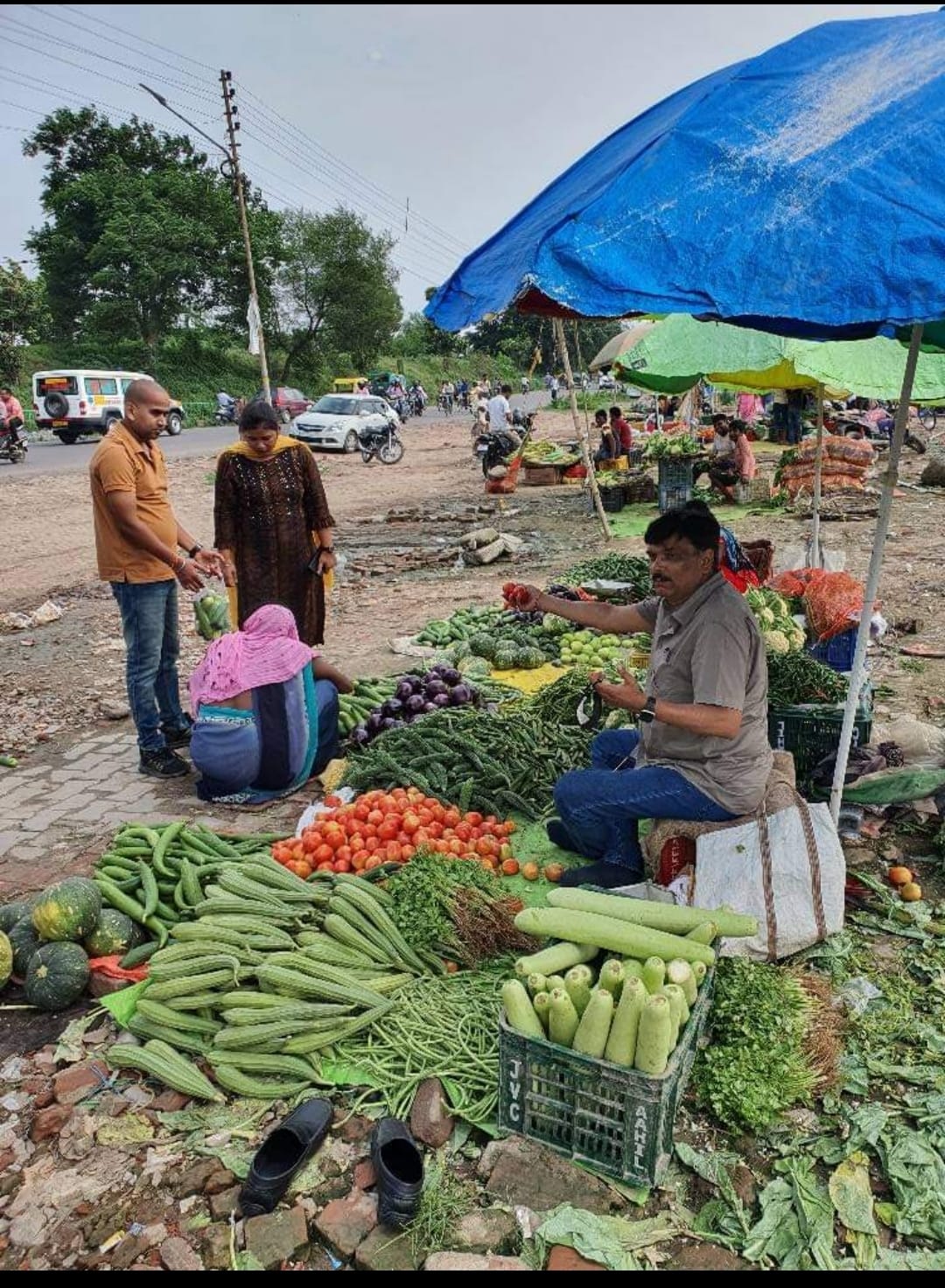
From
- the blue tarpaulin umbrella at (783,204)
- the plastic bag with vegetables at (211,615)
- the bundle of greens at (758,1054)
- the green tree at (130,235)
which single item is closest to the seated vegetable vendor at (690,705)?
the bundle of greens at (758,1054)

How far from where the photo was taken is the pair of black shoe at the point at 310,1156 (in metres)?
2.46

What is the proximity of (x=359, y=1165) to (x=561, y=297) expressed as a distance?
2631 mm

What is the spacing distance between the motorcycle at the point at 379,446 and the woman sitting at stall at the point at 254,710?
21.1 m

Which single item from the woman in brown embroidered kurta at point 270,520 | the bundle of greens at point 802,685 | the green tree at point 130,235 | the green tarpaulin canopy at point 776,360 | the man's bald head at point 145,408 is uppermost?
the green tree at point 130,235

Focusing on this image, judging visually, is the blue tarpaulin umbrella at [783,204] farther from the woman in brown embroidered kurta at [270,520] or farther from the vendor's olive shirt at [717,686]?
the woman in brown embroidered kurta at [270,520]

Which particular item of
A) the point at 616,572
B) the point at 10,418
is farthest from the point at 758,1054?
the point at 10,418

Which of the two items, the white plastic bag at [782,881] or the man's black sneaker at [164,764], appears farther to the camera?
the man's black sneaker at [164,764]

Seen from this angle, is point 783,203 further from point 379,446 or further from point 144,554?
point 379,446

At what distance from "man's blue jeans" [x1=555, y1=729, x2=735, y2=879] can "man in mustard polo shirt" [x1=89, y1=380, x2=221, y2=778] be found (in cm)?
258

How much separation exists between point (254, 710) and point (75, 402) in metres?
25.9

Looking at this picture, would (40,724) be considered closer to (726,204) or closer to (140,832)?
(140,832)

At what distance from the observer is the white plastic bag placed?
11.0 feet

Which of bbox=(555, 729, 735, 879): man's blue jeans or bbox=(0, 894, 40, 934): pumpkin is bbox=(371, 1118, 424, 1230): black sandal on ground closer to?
bbox=(555, 729, 735, 879): man's blue jeans

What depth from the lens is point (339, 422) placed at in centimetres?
2655
